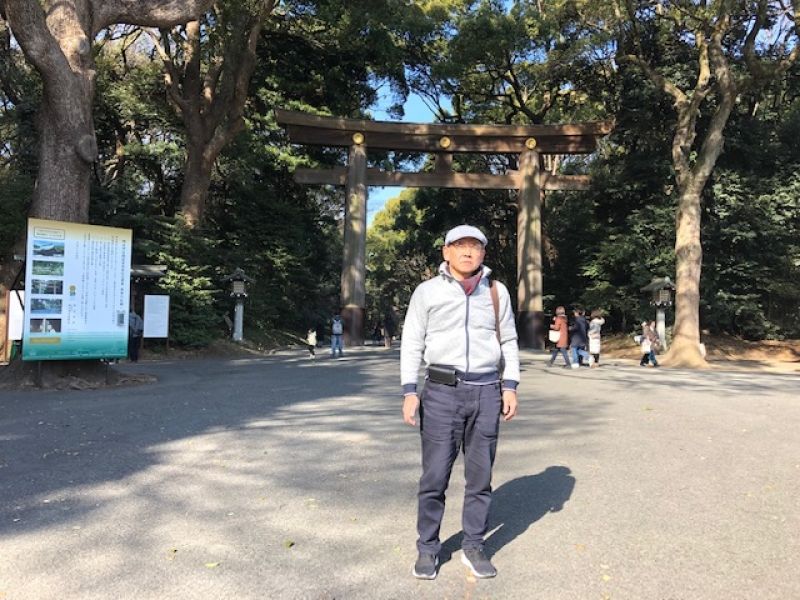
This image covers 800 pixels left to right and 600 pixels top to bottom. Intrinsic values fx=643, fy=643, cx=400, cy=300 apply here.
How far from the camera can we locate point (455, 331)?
3.52 m

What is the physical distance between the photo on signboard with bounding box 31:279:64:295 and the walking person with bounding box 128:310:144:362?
590cm

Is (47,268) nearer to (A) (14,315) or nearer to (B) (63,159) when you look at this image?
(B) (63,159)

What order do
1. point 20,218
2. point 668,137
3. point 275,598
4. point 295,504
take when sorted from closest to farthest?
point 275,598
point 295,504
point 20,218
point 668,137

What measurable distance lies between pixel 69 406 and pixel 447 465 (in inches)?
276

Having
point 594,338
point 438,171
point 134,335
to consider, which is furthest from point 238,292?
point 594,338


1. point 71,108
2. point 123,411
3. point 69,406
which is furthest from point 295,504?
point 71,108

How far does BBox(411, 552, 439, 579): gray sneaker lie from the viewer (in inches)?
131

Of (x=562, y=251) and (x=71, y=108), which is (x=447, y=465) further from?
(x=562, y=251)

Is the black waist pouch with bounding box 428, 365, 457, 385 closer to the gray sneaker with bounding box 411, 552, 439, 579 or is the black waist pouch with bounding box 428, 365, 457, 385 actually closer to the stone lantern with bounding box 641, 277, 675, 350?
the gray sneaker with bounding box 411, 552, 439, 579

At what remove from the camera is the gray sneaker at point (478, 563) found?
11.0 ft

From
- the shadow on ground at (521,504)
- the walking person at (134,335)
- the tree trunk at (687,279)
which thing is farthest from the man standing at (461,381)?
the tree trunk at (687,279)

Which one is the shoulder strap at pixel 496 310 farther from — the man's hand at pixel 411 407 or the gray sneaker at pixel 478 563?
the gray sneaker at pixel 478 563

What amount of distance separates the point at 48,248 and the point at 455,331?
8.83 m

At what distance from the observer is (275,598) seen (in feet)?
10.2
